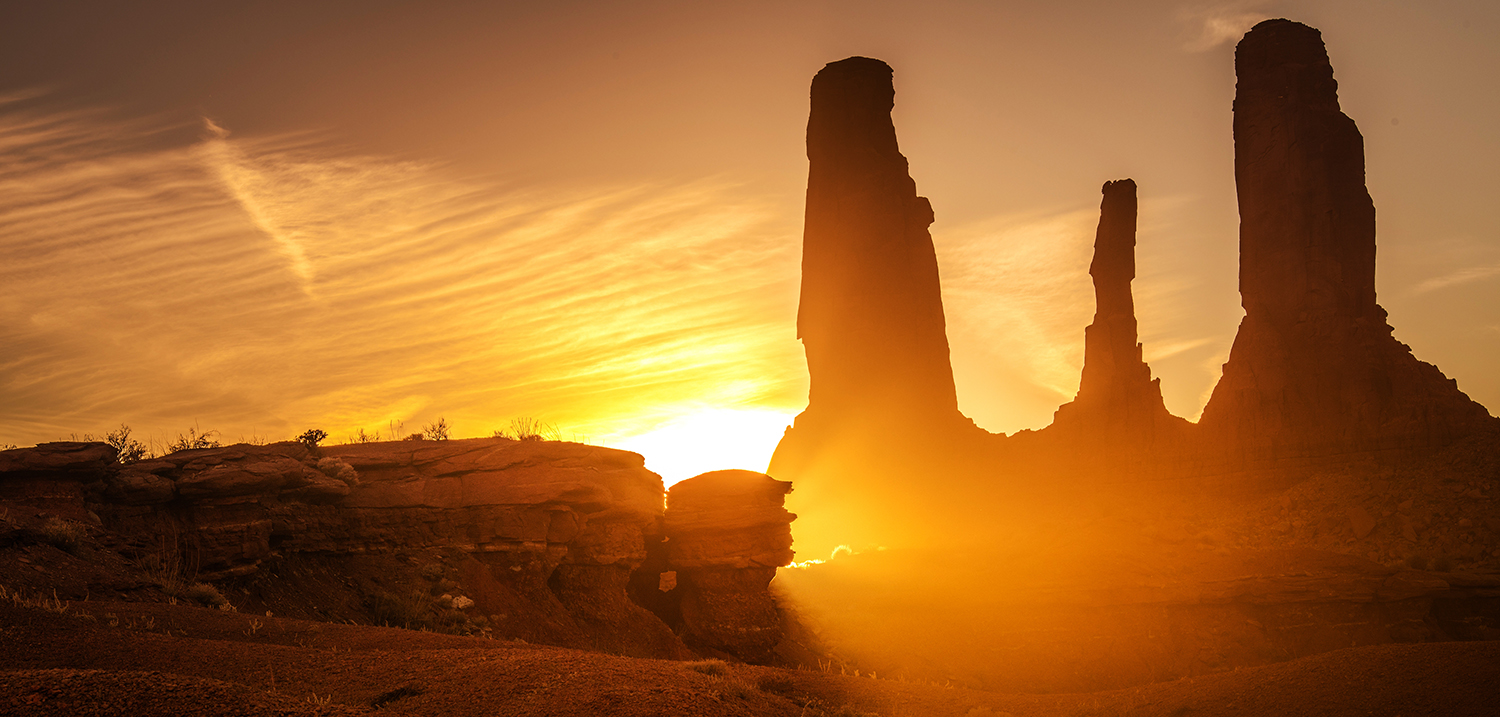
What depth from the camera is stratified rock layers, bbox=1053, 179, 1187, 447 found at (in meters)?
52.1

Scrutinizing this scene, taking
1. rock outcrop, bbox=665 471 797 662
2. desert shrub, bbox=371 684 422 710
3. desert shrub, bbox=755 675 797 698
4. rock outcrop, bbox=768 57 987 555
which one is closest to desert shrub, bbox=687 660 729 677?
desert shrub, bbox=755 675 797 698

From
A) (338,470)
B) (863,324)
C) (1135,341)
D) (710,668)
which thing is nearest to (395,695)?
(710,668)

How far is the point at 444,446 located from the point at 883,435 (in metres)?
41.3

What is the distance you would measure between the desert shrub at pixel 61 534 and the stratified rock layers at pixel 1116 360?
2022 inches

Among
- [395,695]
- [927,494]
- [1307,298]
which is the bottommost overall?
[395,695]

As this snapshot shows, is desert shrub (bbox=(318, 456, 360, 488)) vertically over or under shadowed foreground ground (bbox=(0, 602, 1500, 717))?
over

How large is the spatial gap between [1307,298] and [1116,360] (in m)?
11.0

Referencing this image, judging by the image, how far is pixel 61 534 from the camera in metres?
13.7

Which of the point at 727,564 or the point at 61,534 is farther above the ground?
the point at 61,534

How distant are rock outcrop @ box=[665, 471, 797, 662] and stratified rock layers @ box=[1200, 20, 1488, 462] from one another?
38418 mm

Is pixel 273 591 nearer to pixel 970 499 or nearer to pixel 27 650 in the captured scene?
pixel 27 650

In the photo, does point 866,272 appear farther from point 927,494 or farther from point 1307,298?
point 1307,298

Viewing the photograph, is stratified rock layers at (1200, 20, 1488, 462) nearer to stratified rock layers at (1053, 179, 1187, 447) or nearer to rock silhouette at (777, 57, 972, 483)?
stratified rock layers at (1053, 179, 1187, 447)

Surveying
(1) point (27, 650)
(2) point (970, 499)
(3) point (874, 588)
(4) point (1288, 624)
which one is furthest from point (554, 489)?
(2) point (970, 499)
